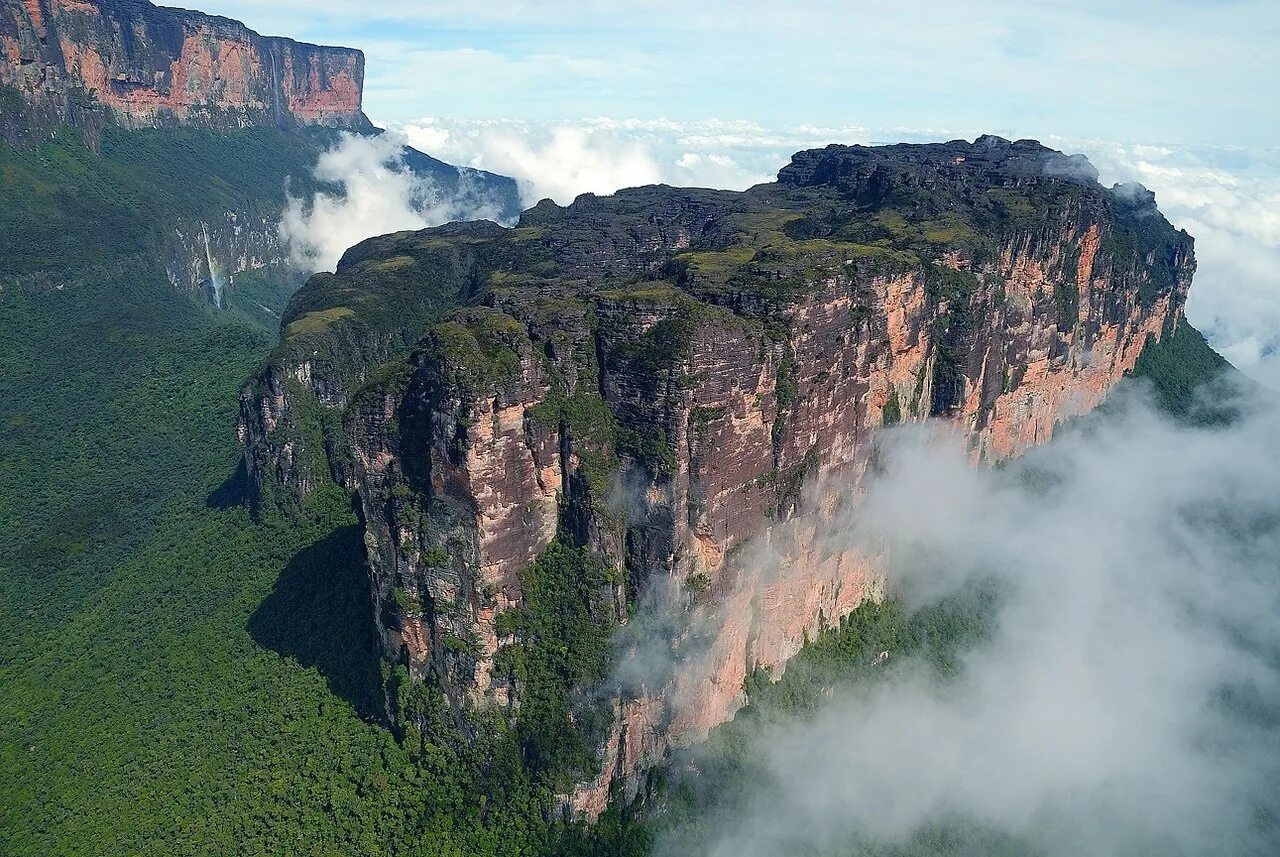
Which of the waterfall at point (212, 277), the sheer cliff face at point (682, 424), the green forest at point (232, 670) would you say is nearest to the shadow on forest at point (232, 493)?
the green forest at point (232, 670)

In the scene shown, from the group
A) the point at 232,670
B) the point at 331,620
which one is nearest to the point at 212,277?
the point at 232,670

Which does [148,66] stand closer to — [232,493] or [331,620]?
[232,493]

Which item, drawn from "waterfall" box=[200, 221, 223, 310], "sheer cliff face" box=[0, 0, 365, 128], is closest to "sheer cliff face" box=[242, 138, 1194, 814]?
"waterfall" box=[200, 221, 223, 310]

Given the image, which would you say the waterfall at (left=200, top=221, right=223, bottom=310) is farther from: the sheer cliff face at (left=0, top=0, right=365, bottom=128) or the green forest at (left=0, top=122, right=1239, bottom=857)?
the green forest at (left=0, top=122, right=1239, bottom=857)

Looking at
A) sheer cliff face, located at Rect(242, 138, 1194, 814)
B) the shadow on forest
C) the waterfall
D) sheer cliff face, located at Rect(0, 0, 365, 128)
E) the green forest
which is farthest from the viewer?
the waterfall

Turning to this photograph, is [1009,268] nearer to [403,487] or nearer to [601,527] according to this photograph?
[601,527]
